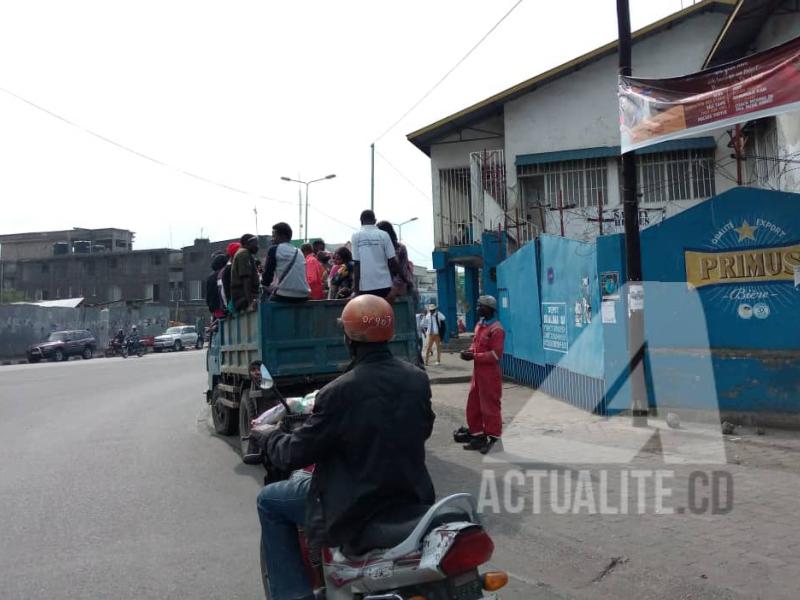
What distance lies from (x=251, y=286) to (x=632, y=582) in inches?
211

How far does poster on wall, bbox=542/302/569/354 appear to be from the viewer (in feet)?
36.6

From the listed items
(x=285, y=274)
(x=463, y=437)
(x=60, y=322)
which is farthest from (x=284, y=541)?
(x=60, y=322)

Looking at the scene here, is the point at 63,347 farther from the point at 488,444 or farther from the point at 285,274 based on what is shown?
the point at 488,444

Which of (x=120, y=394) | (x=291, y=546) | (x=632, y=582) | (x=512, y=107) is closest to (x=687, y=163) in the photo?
(x=512, y=107)

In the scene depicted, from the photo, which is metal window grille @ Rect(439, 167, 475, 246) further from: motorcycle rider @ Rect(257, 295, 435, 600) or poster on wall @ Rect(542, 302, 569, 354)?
motorcycle rider @ Rect(257, 295, 435, 600)

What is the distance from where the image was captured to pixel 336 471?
3.04 m

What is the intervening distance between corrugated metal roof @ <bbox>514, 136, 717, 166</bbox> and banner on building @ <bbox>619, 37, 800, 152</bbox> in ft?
38.8

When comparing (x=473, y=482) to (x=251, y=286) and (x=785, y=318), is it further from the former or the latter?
(x=785, y=318)

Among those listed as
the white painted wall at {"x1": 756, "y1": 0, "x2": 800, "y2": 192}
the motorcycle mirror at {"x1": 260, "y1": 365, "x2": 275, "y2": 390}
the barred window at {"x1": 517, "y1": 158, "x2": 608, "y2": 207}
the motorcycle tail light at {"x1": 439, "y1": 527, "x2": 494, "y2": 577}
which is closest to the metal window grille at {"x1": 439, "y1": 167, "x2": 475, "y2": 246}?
the barred window at {"x1": 517, "y1": 158, "x2": 608, "y2": 207}

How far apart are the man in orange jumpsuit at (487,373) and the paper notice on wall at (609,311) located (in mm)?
2074

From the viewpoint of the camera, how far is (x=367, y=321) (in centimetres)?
315

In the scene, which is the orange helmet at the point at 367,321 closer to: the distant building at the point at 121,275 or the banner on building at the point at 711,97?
the banner on building at the point at 711,97

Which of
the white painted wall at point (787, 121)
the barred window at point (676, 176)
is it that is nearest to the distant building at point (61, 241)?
the barred window at point (676, 176)

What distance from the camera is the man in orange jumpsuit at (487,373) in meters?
7.99
